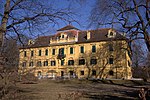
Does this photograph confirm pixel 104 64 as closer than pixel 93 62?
Yes

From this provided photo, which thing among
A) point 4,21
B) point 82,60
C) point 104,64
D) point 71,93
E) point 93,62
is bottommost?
point 71,93

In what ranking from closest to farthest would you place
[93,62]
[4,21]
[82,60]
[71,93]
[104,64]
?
1. [71,93]
2. [4,21]
3. [104,64]
4. [93,62]
5. [82,60]

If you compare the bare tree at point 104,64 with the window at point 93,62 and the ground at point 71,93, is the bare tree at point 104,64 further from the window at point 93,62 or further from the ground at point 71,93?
the ground at point 71,93

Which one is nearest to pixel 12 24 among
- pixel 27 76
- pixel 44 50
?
pixel 27 76

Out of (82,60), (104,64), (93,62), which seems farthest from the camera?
(82,60)

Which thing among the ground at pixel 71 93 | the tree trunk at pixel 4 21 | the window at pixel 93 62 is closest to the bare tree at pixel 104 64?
the window at pixel 93 62

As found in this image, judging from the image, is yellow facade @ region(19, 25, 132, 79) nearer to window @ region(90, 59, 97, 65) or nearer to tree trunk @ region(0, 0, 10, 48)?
window @ region(90, 59, 97, 65)

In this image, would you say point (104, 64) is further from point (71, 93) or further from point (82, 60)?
point (71, 93)

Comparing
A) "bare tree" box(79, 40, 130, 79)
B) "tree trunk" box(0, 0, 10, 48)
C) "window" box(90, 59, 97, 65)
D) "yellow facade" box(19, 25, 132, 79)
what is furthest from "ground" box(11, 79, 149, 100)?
"window" box(90, 59, 97, 65)

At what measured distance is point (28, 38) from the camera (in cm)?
1272

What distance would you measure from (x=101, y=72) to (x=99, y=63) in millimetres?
2190

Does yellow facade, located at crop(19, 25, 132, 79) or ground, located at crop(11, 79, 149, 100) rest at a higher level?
yellow facade, located at crop(19, 25, 132, 79)

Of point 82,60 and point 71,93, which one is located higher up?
point 82,60

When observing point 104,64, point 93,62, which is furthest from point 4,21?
point 93,62
